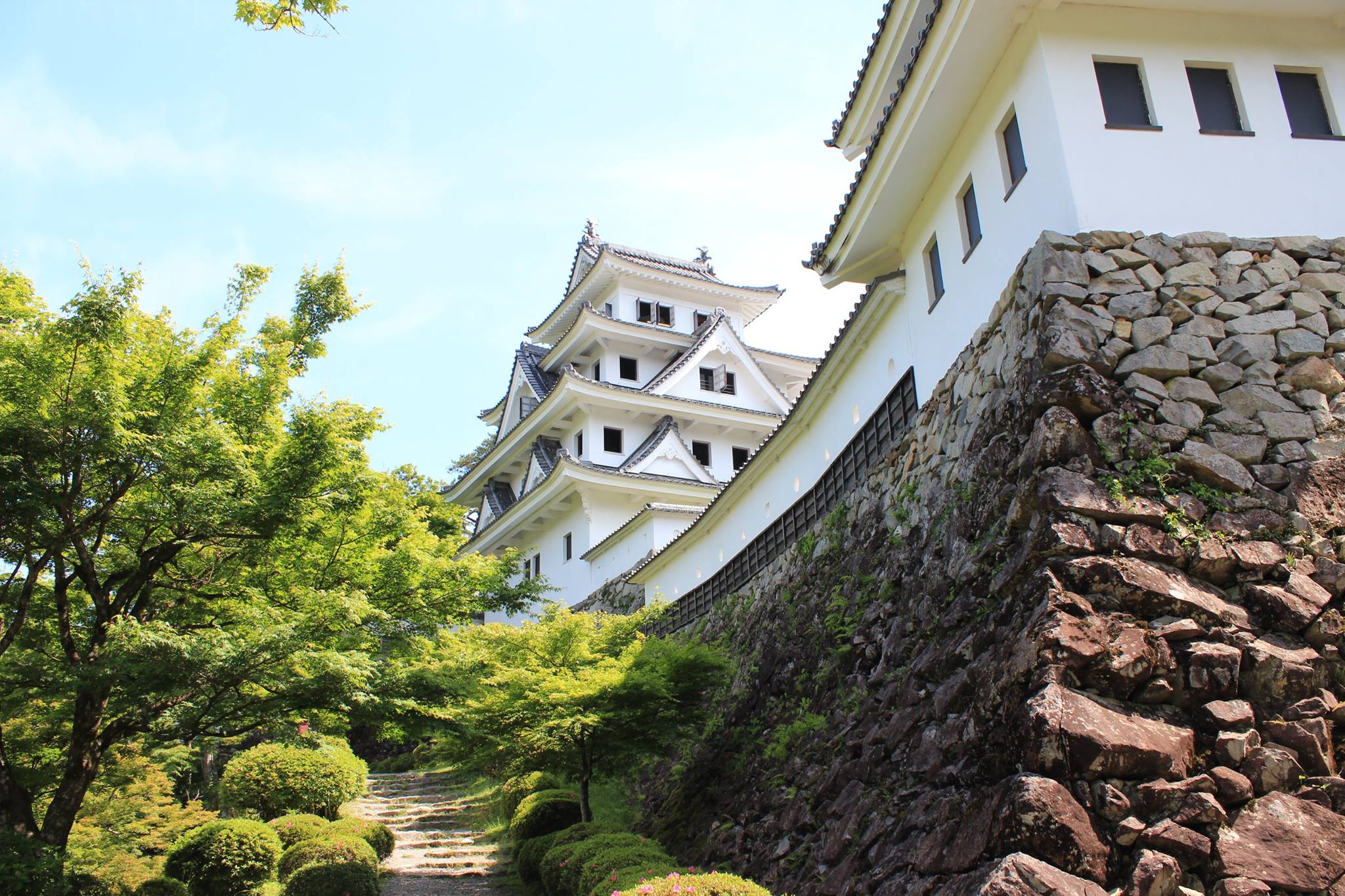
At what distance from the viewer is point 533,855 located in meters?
13.9

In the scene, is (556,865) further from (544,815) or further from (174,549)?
(174,549)

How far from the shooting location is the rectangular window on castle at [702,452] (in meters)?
29.0

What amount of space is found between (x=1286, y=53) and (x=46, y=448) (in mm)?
14001

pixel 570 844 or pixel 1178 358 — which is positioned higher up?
pixel 1178 358

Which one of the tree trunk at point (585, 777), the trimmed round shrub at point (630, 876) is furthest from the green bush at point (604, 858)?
the tree trunk at point (585, 777)

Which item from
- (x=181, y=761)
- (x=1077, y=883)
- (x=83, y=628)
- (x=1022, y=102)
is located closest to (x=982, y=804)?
(x=1077, y=883)

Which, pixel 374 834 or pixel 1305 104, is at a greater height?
pixel 1305 104

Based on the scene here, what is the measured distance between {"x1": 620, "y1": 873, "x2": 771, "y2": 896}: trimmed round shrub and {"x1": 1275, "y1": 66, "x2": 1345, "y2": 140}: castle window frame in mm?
8676

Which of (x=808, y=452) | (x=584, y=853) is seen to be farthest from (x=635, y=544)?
(x=584, y=853)

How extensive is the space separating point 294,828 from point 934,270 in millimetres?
13446

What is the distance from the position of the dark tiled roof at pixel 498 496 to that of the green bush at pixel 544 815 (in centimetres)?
1581

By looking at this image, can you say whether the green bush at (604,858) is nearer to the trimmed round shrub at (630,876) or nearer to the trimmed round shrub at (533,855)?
the trimmed round shrub at (630,876)

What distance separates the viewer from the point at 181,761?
16562 mm

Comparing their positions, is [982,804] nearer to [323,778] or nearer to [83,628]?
[83,628]
